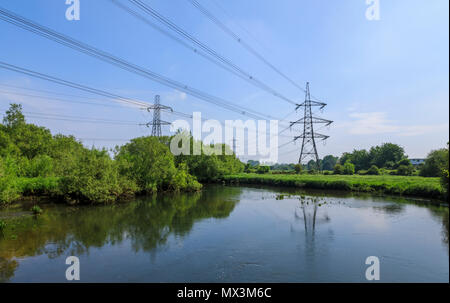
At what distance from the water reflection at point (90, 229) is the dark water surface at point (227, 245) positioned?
0.15ft

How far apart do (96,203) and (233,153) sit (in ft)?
132

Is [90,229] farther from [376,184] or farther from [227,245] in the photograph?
[376,184]

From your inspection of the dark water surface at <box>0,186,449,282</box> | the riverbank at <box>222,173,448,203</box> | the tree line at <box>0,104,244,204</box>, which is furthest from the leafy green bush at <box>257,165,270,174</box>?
the dark water surface at <box>0,186,449,282</box>

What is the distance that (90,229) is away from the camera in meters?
13.3

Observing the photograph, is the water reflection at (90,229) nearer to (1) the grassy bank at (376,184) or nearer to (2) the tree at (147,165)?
(2) the tree at (147,165)

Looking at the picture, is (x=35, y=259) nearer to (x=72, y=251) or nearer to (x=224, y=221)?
(x=72, y=251)

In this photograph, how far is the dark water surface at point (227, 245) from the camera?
25.6 feet

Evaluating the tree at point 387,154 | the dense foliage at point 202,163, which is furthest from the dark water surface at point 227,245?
the tree at point 387,154

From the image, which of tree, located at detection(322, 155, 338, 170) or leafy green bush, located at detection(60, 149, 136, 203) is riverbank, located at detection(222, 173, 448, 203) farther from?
tree, located at detection(322, 155, 338, 170)

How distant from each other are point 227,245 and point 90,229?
7.89 meters

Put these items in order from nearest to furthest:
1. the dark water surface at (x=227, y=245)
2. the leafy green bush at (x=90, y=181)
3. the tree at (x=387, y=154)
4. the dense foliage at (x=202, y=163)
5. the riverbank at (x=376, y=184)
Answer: the dark water surface at (x=227, y=245) < the leafy green bush at (x=90, y=181) < the riverbank at (x=376, y=184) < the dense foliage at (x=202, y=163) < the tree at (x=387, y=154)

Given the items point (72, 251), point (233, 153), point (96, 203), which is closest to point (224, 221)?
point (72, 251)

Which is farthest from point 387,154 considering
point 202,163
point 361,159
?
point 202,163
